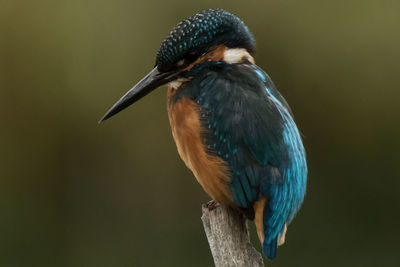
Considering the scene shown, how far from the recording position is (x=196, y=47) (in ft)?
8.45

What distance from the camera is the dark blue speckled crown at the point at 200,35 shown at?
254 cm

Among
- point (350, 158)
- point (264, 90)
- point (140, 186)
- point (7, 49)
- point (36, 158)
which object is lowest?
point (350, 158)

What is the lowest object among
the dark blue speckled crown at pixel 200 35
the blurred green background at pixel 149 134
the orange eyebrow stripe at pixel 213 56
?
the blurred green background at pixel 149 134

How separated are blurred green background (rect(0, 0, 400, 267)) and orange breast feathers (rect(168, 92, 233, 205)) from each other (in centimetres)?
211

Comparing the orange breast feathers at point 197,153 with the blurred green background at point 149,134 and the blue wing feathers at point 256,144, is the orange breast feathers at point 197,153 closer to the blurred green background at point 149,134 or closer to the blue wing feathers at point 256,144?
the blue wing feathers at point 256,144

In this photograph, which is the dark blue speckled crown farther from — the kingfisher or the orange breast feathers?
the orange breast feathers

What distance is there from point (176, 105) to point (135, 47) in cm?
227

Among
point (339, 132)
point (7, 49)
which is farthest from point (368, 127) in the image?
point (7, 49)

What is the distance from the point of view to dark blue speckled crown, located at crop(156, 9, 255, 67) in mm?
2541

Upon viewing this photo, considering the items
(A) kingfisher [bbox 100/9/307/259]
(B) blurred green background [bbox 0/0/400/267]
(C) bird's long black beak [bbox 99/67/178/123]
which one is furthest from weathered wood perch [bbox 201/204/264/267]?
(B) blurred green background [bbox 0/0/400/267]

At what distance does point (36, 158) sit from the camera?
4.97 m

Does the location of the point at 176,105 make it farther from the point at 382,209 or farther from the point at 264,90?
the point at 382,209

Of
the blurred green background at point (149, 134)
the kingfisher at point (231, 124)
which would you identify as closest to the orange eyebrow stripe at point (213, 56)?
the kingfisher at point (231, 124)

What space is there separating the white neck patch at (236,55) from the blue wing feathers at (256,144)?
5.1 inches
